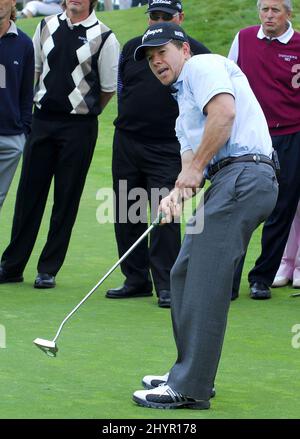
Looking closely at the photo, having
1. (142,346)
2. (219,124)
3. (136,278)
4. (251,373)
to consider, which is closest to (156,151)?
(136,278)

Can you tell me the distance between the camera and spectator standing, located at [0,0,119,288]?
8.82m

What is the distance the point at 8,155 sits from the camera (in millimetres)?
9078

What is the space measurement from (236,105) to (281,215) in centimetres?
319

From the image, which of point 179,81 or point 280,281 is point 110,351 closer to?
point 179,81

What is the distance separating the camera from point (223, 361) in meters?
6.89

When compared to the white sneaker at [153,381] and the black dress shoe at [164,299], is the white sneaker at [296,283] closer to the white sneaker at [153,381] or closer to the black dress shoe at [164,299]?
the black dress shoe at [164,299]

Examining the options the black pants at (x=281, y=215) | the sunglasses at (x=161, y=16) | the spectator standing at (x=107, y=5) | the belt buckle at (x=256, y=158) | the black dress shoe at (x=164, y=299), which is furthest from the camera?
the spectator standing at (x=107, y=5)

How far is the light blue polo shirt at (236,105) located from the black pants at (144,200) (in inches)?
100

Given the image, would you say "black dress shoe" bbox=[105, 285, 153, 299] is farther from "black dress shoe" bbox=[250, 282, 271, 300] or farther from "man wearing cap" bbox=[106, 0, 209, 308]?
"black dress shoe" bbox=[250, 282, 271, 300]

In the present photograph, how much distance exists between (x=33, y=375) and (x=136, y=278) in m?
2.54

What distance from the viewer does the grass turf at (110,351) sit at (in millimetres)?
5832

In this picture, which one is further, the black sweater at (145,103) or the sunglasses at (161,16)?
the black sweater at (145,103)

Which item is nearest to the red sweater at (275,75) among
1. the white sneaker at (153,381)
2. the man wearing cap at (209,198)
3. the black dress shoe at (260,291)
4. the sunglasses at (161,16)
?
the sunglasses at (161,16)

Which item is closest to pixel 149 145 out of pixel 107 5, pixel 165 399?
pixel 165 399
